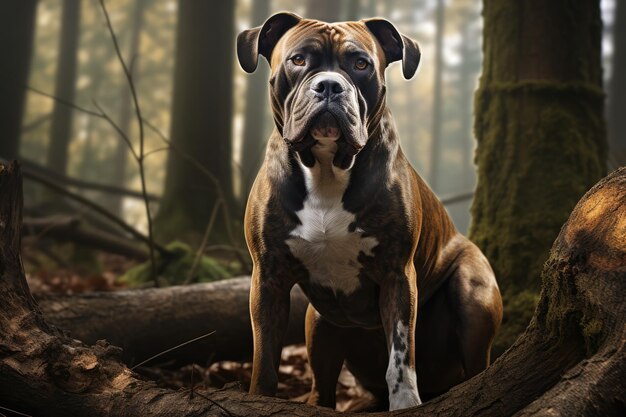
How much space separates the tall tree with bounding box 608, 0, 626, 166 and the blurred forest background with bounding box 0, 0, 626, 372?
3 centimetres

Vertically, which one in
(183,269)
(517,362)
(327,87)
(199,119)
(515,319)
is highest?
(327,87)

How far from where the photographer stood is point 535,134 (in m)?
4.71

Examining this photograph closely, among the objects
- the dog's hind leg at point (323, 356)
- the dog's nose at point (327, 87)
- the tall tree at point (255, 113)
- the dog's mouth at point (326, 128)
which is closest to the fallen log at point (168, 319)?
the dog's hind leg at point (323, 356)

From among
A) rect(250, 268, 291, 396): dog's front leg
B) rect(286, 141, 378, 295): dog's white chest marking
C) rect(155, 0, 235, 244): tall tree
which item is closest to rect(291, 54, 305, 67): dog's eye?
rect(286, 141, 378, 295): dog's white chest marking

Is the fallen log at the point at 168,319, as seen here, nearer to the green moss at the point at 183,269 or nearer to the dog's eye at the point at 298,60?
the green moss at the point at 183,269

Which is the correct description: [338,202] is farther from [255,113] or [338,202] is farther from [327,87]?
[255,113]

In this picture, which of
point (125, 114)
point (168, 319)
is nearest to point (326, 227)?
point (168, 319)

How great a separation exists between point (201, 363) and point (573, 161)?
2912mm

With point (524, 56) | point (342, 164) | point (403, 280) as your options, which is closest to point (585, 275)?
point (403, 280)

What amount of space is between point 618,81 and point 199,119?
9252 mm

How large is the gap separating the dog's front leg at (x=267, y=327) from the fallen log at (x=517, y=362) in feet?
2.06

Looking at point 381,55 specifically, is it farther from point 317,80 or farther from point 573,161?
point 573,161

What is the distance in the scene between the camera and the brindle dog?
10.1ft

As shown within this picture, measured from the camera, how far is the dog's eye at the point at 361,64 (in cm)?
314
